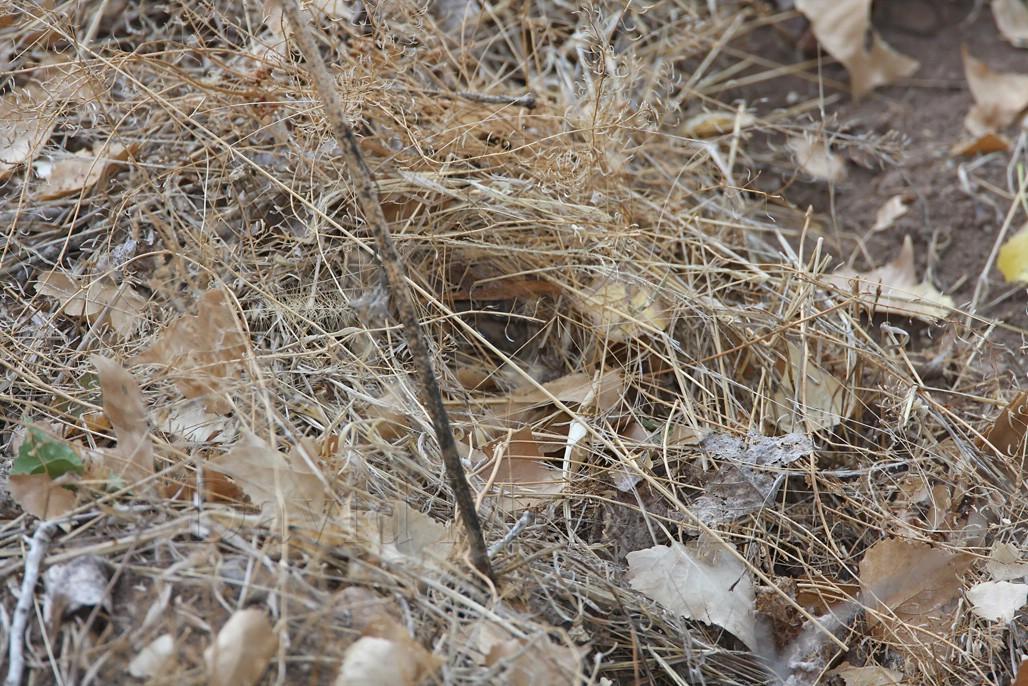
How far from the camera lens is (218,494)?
45.4 inches

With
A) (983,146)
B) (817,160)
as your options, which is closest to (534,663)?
(817,160)

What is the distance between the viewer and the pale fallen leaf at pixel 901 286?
1734 mm

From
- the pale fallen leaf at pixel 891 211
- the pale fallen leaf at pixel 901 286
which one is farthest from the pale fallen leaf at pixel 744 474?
the pale fallen leaf at pixel 891 211

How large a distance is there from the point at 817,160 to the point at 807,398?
0.77 m

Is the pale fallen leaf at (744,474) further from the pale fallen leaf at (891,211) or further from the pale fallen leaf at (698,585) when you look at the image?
the pale fallen leaf at (891,211)

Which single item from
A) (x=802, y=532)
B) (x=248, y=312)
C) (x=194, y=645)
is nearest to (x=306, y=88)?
(x=248, y=312)

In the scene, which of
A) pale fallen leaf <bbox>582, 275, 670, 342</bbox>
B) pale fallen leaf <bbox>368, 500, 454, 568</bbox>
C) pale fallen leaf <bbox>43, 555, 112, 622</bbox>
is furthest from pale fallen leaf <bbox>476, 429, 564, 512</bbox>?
pale fallen leaf <bbox>43, 555, 112, 622</bbox>

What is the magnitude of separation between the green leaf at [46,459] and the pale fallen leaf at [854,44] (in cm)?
198

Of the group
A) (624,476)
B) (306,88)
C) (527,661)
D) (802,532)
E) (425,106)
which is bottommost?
(802,532)

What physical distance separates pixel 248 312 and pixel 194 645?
580 mm

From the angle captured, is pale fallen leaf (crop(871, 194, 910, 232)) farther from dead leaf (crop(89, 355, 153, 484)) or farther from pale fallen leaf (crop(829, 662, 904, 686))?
dead leaf (crop(89, 355, 153, 484))

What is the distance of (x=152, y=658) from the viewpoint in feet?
3.20

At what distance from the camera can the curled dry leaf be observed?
143 centimetres

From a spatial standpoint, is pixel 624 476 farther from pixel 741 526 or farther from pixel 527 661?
pixel 527 661
